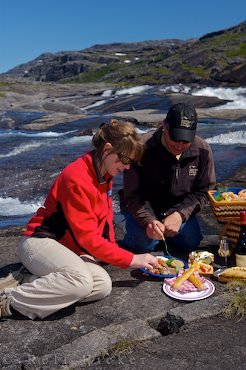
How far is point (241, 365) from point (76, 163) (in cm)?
230

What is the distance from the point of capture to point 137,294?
4.58m

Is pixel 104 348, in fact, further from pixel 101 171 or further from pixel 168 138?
pixel 168 138

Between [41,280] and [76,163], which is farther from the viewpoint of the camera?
[76,163]

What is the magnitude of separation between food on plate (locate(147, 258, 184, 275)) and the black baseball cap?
136 centimetres

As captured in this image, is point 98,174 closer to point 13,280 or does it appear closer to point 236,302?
point 13,280

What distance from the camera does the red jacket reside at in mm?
4297

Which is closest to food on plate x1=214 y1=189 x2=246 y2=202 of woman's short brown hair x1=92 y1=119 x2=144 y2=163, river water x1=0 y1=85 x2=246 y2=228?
woman's short brown hair x1=92 y1=119 x2=144 y2=163

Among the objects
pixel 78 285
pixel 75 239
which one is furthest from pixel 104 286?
pixel 75 239

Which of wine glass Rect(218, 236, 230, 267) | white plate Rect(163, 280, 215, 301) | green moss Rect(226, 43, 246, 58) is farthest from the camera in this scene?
green moss Rect(226, 43, 246, 58)

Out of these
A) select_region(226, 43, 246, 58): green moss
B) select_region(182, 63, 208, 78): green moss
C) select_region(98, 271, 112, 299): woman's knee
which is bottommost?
select_region(98, 271, 112, 299): woman's knee

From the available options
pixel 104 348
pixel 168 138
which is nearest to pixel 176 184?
pixel 168 138

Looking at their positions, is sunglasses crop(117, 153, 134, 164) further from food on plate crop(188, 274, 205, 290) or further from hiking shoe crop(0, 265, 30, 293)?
hiking shoe crop(0, 265, 30, 293)

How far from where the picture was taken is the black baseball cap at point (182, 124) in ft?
16.1

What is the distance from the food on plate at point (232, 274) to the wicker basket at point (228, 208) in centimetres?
69
